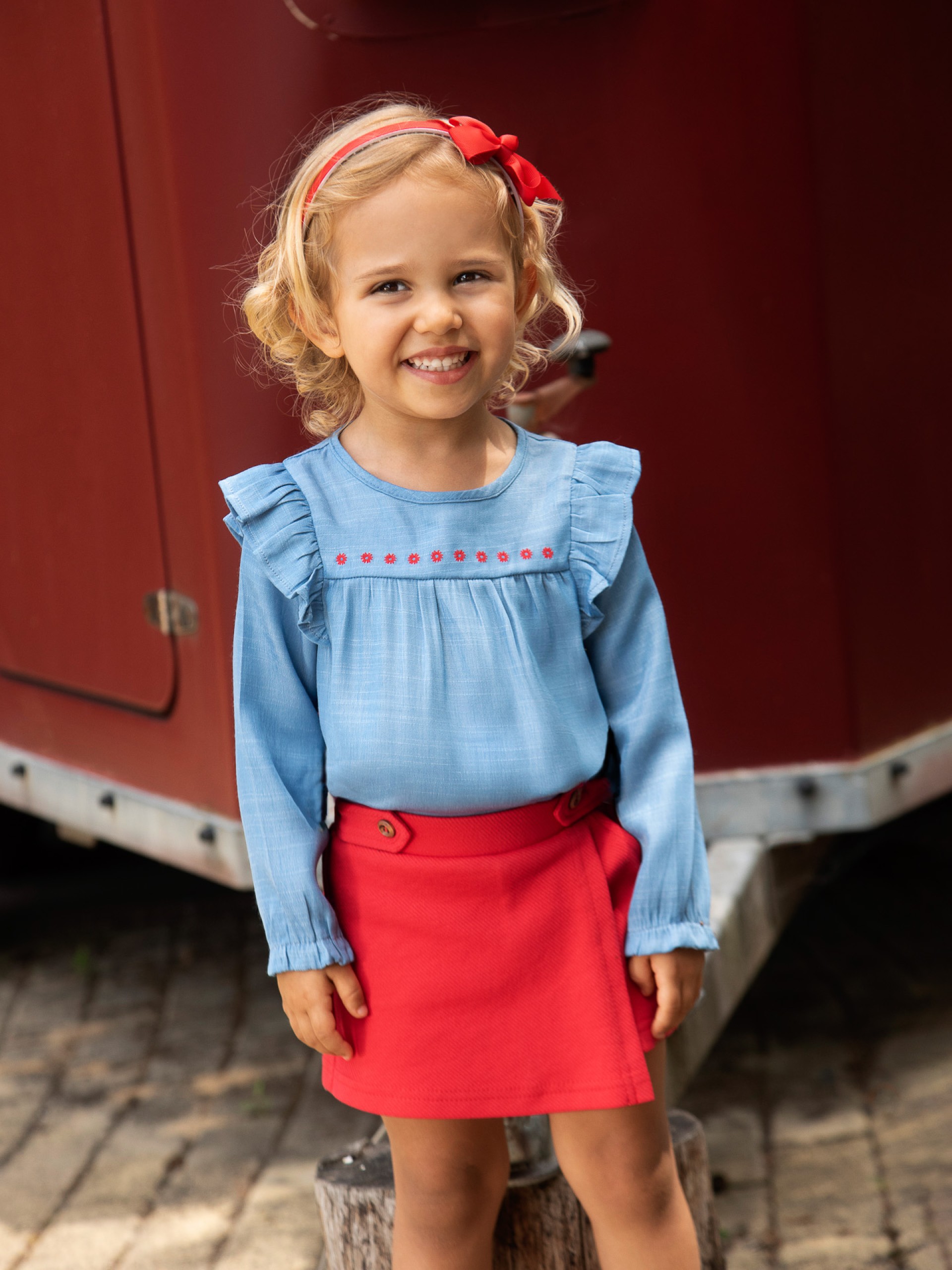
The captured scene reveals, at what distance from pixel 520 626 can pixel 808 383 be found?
113 cm

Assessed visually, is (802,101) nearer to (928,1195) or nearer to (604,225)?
(604,225)

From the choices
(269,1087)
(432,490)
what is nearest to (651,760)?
(432,490)

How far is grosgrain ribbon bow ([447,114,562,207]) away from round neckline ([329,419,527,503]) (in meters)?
0.26

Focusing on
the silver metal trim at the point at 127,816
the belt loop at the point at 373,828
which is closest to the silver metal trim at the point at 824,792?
the silver metal trim at the point at 127,816

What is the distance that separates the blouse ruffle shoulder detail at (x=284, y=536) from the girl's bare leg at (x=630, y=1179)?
58cm

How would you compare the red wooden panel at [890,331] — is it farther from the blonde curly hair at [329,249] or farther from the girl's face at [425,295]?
the girl's face at [425,295]

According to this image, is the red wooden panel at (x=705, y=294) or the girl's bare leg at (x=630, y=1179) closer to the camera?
the girl's bare leg at (x=630, y=1179)

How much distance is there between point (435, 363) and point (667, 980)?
66 centimetres

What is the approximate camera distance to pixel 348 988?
1.45m

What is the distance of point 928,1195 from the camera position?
237 centimetres

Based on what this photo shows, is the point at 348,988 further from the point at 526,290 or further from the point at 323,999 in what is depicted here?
the point at 526,290

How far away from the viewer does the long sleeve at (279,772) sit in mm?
1438

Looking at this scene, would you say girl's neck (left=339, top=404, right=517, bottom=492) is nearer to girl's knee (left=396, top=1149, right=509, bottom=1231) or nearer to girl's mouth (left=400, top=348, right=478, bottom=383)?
girl's mouth (left=400, top=348, right=478, bottom=383)

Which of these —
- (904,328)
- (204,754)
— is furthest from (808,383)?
(204,754)
